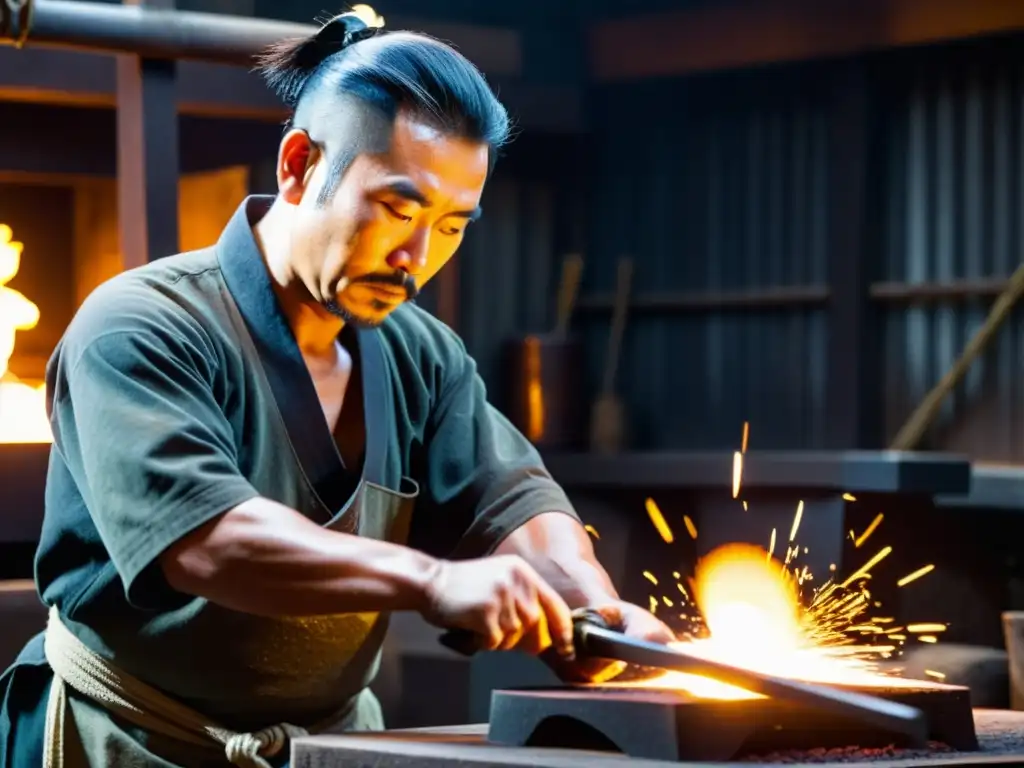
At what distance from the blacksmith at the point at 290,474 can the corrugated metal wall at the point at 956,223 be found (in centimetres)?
552

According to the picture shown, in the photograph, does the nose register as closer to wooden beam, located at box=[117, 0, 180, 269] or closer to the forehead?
the forehead

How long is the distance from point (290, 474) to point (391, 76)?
59 centimetres

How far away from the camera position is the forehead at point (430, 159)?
7.86ft

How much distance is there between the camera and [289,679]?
Answer: 2.46 metres

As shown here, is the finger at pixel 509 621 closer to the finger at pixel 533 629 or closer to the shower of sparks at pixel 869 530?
the finger at pixel 533 629

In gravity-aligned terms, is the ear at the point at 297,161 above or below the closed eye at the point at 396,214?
above

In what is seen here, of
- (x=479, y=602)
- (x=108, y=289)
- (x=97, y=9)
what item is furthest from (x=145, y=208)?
(x=479, y=602)

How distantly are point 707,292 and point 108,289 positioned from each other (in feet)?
21.6

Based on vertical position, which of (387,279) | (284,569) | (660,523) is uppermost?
(387,279)

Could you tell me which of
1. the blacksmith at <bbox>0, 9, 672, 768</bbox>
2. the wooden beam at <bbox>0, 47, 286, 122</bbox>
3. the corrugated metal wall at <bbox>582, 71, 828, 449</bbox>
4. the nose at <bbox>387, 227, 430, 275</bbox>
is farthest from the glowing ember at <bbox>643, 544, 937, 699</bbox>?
the corrugated metal wall at <bbox>582, 71, 828, 449</bbox>

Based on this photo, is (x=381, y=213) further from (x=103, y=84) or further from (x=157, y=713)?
(x=103, y=84)

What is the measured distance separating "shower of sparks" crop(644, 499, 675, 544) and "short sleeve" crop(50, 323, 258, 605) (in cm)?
410

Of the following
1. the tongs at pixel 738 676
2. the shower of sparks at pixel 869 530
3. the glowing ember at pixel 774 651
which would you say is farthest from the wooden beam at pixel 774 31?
the tongs at pixel 738 676

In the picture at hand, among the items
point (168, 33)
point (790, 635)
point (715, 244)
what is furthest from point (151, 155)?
point (715, 244)
